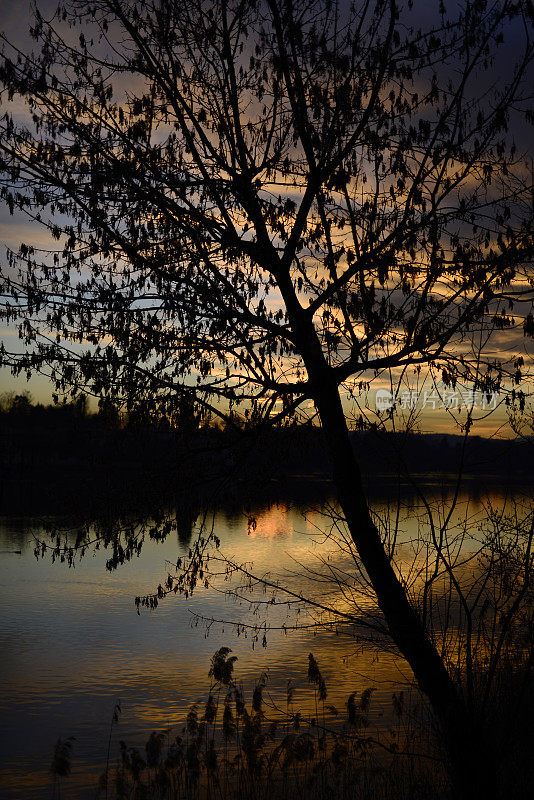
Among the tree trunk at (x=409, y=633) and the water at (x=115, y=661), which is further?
the water at (x=115, y=661)

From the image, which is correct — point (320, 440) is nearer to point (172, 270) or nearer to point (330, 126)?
point (172, 270)

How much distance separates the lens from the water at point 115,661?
14.2m

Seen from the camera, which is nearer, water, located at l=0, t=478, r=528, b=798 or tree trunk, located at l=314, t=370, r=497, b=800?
tree trunk, located at l=314, t=370, r=497, b=800

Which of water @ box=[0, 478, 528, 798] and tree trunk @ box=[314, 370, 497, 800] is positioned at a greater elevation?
tree trunk @ box=[314, 370, 497, 800]

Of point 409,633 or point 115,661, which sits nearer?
point 409,633

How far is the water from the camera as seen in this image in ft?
46.6

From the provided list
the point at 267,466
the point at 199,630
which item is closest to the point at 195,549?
the point at 267,466

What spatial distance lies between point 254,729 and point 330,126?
6837 millimetres

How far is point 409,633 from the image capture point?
6.73 metres

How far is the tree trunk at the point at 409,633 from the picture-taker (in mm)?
6512

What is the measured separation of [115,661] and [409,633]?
1568 centimetres

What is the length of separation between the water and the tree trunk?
0.70m

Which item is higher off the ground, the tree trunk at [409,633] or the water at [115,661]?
the tree trunk at [409,633]

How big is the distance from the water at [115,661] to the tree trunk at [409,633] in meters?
0.70
